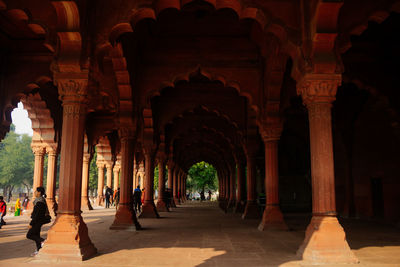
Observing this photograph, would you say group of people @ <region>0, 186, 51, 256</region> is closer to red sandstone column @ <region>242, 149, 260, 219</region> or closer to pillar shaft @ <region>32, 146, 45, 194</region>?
red sandstone column @ <region>242, 149, 260, 219</region>

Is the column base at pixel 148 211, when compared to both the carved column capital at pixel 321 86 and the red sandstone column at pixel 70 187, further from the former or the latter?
the carved column capital at pixel 321 86

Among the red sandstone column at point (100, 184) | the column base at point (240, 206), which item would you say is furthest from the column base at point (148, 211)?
the red sandstone column at point (100, 184)

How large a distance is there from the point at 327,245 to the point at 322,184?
1125 millimetres

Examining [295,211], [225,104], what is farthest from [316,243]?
[295,211]

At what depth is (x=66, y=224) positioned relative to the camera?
6.73 m

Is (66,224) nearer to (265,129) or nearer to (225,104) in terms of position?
(265,129)

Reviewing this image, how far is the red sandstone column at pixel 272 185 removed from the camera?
11414 millimetres

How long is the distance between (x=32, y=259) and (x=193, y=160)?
129 ft

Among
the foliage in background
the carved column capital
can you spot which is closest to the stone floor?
the carved column capital

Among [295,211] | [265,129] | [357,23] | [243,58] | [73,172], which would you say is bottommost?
[295,211]

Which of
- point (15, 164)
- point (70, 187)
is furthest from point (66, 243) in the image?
point (15, 164)

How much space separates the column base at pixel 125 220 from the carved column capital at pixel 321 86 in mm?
6877

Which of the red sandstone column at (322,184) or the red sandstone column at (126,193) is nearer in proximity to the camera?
the red sandstone column at (322,184)

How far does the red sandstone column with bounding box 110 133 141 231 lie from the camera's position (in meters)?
11.2
